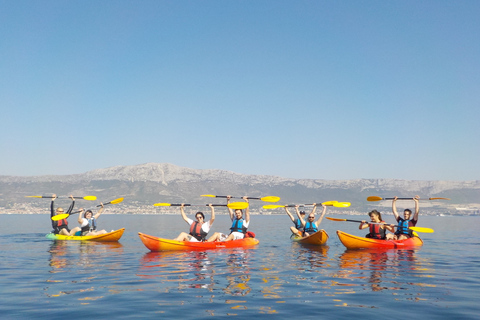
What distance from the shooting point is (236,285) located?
39.9 feet

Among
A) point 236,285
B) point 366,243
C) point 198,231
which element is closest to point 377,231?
point 366,243

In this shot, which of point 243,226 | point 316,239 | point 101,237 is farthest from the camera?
point 101,237

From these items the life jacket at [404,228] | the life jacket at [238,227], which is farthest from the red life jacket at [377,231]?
the life jacket at [238,227]

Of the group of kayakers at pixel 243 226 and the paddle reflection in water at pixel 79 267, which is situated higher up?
the group of kayakers at pixel 243 226

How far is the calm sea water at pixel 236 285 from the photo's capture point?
923 centimetres

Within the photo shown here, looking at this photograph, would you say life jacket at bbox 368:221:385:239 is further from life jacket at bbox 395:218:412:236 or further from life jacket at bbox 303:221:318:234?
life jacket at bbox 303:221:318:234

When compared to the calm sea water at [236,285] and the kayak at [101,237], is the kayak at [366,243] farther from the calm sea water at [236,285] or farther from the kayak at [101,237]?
the kayak at [101,237]

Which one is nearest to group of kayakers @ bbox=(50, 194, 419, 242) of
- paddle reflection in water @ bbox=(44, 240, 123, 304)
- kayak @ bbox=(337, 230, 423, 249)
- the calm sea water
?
kayak @ bbox=(337, 230, 423, 249)

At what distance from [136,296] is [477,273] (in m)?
11.8

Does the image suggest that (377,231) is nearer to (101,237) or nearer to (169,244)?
(169,244)

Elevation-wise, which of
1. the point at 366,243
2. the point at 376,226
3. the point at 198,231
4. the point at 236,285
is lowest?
the point at 366,243

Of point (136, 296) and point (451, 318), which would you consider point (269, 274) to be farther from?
point (451, 318)

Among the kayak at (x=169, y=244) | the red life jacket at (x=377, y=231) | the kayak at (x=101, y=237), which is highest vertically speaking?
the red life jacket at (x=377, y=231)

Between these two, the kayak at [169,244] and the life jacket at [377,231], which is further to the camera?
the life jacket at [377,231]
